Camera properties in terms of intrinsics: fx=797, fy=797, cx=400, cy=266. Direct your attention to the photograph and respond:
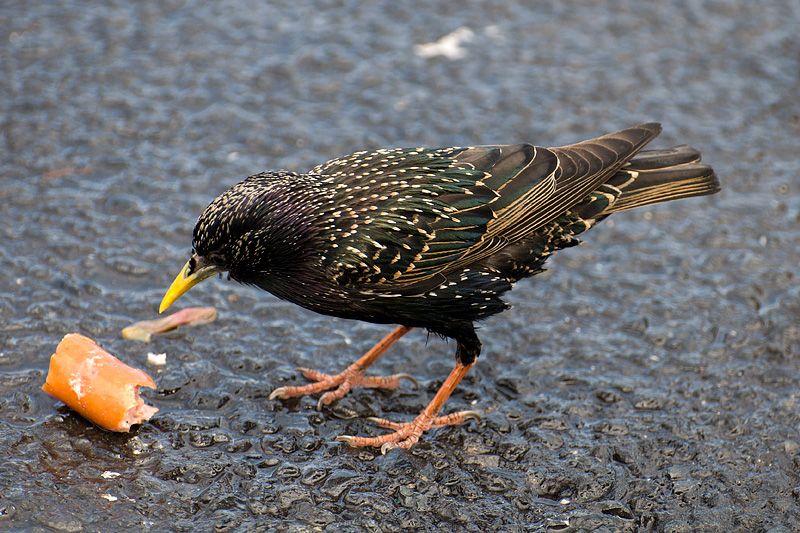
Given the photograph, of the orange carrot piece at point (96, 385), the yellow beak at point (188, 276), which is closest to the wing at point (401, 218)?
the yellow beak at point (188, 276)

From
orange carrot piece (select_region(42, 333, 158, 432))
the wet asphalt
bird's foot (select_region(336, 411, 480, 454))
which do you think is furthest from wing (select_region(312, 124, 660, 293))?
orange carrot piece (select_region(42, 333, 158, 432))

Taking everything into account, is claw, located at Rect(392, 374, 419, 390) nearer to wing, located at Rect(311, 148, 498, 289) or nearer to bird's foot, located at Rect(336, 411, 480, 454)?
bird's foot, located at Rect(336, 411, 480, 454)

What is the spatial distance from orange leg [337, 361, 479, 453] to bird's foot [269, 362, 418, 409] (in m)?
0.24

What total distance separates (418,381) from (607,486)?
1110 millimetres

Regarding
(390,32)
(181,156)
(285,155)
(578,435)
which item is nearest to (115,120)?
(181,156)

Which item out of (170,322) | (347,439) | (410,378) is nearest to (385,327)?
(410,378)

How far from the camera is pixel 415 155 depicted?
3.89m

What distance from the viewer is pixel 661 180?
410cm

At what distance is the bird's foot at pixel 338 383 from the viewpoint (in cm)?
387

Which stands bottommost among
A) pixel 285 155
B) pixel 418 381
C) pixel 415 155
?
pixel 418 381

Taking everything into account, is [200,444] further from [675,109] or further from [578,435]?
[675,109]

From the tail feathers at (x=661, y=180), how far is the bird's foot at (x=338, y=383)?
4.61ft

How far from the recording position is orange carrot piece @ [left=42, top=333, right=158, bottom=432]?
3.36 meters

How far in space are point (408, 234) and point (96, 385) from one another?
1.49m
